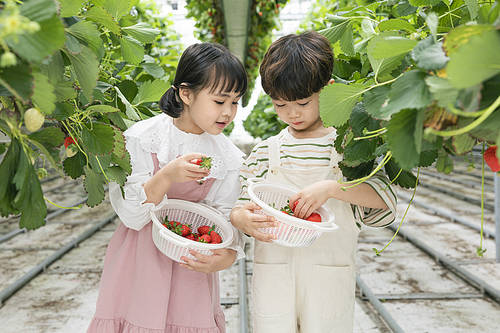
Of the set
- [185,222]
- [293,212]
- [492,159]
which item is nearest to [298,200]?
[293,212]

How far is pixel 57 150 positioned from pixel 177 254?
1.86 feet

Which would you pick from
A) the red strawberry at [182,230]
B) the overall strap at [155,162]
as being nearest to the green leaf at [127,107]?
the overall strap at [155,162]

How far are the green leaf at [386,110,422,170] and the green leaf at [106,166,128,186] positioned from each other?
0.49 metres

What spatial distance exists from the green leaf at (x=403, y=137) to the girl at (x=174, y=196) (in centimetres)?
70

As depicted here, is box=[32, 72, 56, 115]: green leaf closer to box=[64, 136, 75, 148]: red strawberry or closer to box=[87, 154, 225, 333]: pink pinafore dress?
box=[64, 136, 75, 148]: red strawberry

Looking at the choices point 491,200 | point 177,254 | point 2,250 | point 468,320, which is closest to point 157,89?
point 177,254

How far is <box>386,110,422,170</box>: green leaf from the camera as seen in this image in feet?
1.38

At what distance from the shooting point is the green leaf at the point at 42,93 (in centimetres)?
39

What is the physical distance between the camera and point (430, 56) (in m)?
0.40

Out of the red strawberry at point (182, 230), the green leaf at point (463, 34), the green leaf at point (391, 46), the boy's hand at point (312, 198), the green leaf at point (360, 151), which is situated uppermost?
the green leaf at point (463, 34)

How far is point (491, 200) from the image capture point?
5.07 meters

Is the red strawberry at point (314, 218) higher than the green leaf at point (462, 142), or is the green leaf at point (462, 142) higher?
the green leaf at point (462, 142)

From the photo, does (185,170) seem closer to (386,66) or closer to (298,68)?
(298,68)

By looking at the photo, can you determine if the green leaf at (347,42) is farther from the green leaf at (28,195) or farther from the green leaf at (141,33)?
the green leaf at (28,195)
